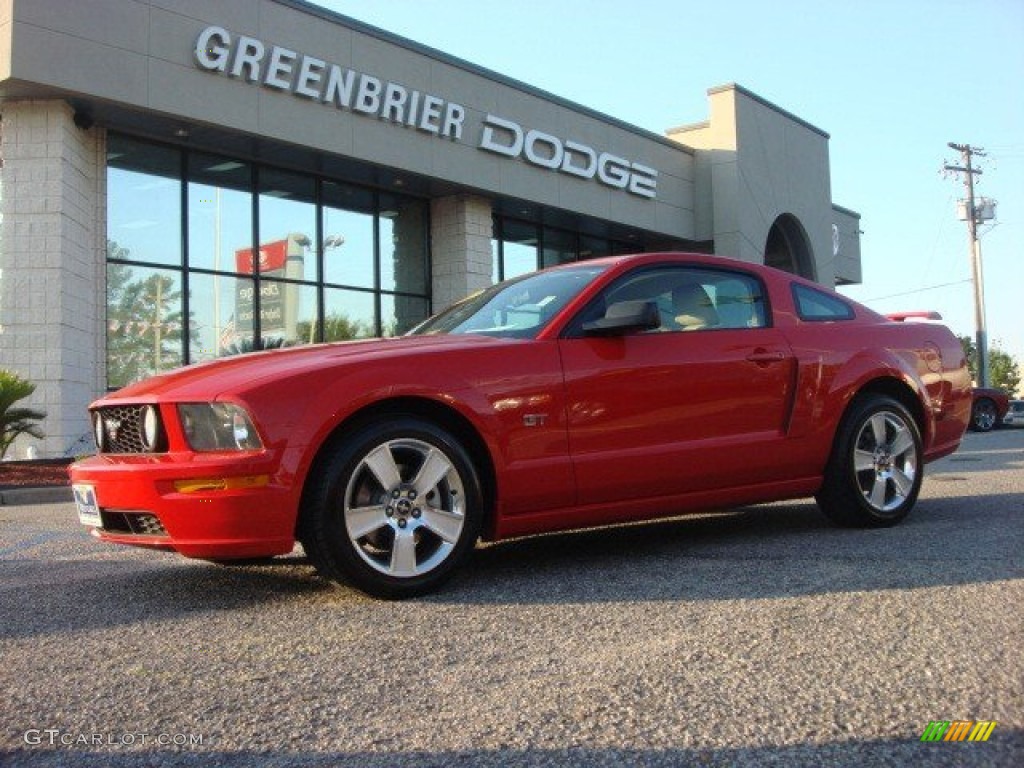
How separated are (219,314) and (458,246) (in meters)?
4.94

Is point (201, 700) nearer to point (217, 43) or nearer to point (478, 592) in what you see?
point (478, 592)

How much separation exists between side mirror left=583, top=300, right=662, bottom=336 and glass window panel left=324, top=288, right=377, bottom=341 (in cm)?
1260

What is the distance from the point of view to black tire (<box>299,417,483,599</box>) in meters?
3.67

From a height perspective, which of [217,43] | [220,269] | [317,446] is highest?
[217,43]

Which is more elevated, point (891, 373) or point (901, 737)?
point (891, 373)

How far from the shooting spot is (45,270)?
1262cm

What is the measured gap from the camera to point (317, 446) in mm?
3699

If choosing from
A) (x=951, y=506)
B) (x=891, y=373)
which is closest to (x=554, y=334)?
(x=891, y=373)

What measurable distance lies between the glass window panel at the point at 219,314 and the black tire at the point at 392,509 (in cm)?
1157

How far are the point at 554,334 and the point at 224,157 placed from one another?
40.8 feet

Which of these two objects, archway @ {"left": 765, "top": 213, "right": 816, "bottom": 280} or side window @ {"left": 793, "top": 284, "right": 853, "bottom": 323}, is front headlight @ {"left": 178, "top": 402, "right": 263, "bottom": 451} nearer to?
side window @ {"left": 793, "top": 284, "right": 853, "bottom": 323}

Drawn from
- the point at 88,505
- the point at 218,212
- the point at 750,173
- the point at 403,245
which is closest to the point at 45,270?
the point at 218,212

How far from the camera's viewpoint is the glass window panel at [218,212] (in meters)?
15.1

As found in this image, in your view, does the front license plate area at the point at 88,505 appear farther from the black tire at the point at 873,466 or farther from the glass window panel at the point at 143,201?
the glass window panel at the point at 143,201
